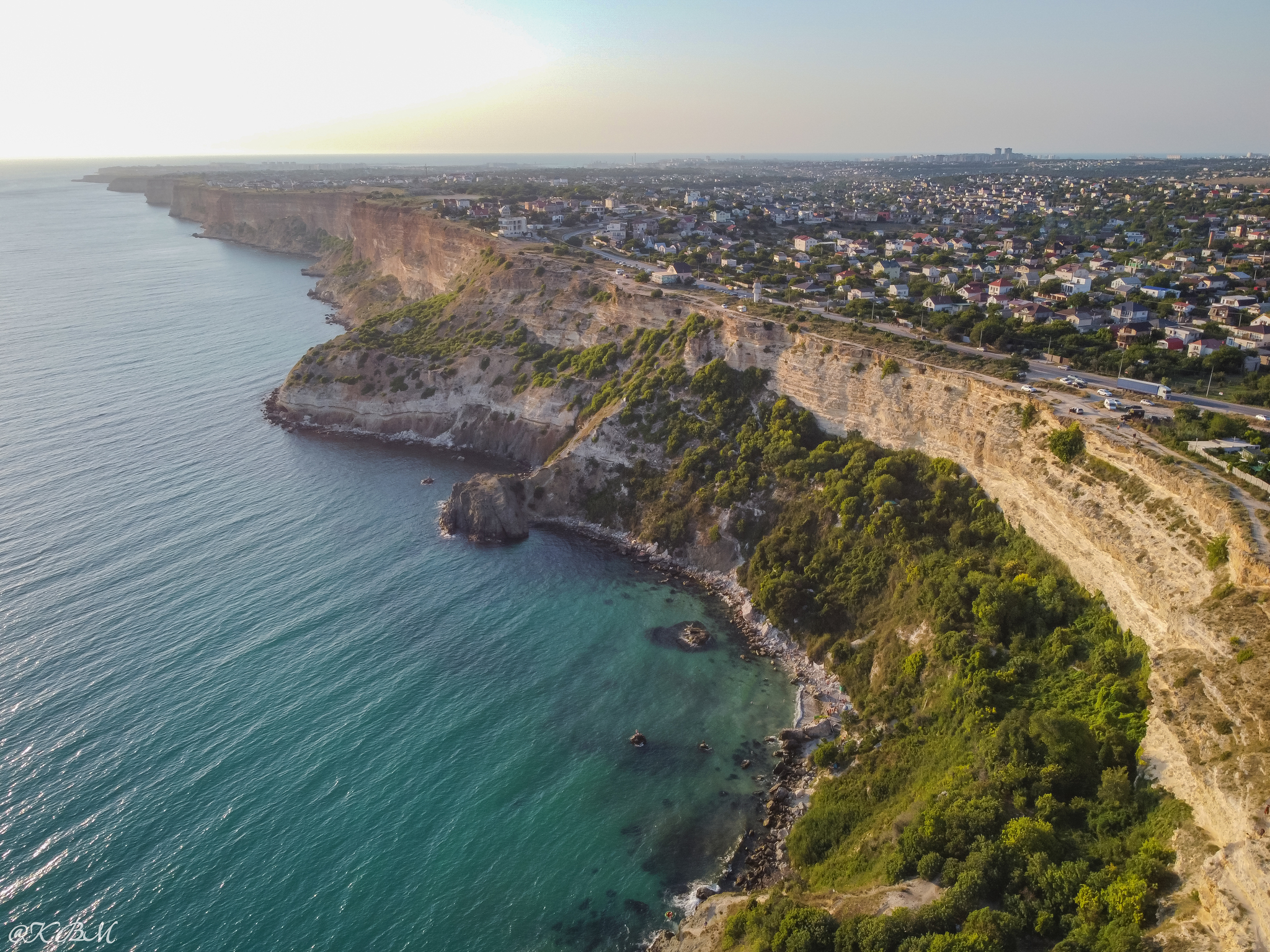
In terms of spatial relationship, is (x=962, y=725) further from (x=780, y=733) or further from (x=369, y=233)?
(x=369, y=233)

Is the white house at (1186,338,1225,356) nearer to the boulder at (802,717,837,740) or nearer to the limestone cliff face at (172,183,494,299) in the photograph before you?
the boulder at (802,717,837,740)

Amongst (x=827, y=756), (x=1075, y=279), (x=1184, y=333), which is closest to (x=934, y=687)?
(x=827, y=756)

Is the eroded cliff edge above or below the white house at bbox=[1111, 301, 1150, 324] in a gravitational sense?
below

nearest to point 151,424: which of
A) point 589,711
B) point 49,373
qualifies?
point 49,373

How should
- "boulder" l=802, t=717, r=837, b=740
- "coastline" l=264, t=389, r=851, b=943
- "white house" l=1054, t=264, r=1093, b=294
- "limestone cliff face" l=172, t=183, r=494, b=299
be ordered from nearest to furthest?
"coastline" l=264, t=389, r=851, b=943, "boulder" l=802, t=717, r=837, b=740, "white house" l=1054, t=264, r=1093, b=294, "limestone cliff face" l=172, t=183, r=494, b=299

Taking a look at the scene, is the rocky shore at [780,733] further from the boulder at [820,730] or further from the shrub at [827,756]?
the shrub at [827,756]

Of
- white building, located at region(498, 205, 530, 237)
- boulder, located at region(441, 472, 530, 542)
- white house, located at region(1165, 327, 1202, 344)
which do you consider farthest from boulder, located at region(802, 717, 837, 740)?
white building, located at region(498, 205, 530, 237)

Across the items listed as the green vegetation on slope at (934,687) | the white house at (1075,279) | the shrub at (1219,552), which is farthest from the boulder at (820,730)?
the white house at (1075,279)
